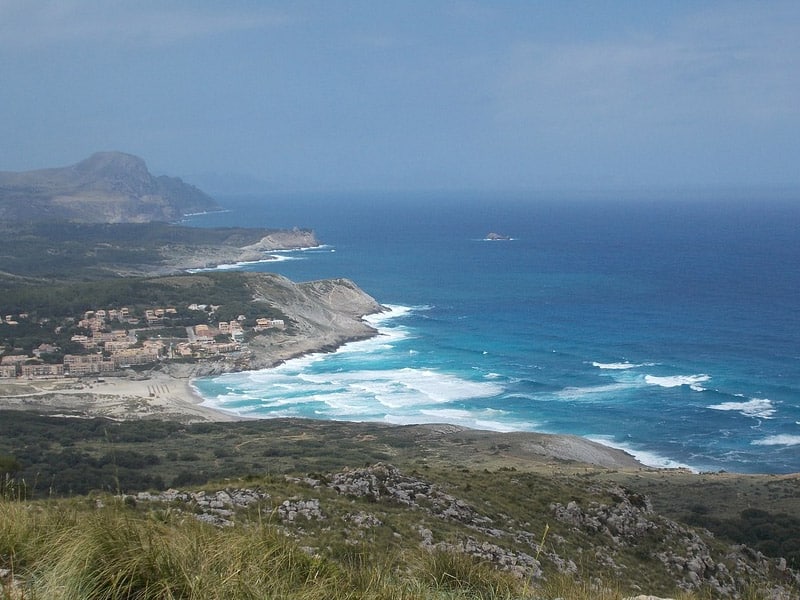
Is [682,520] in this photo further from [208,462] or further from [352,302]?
[352,302]

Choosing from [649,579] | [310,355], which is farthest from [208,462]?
[310,355]

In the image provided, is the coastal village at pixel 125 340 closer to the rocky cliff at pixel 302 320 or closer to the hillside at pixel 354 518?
the rocky cliff at pixel 302 320

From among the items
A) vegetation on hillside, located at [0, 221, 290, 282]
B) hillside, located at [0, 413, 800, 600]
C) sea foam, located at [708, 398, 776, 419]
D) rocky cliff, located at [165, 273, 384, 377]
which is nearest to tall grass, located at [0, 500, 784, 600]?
hillside, located at [0, 413, 800, 600]

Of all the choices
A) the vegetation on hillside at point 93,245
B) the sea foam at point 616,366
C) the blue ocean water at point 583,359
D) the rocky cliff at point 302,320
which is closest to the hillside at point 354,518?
the blue ocean water at point 583,359

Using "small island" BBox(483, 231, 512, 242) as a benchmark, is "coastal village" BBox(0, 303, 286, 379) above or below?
below

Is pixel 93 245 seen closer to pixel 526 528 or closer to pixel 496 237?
pixel 496 237

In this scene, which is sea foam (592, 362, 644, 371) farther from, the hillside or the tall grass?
the tall grass
